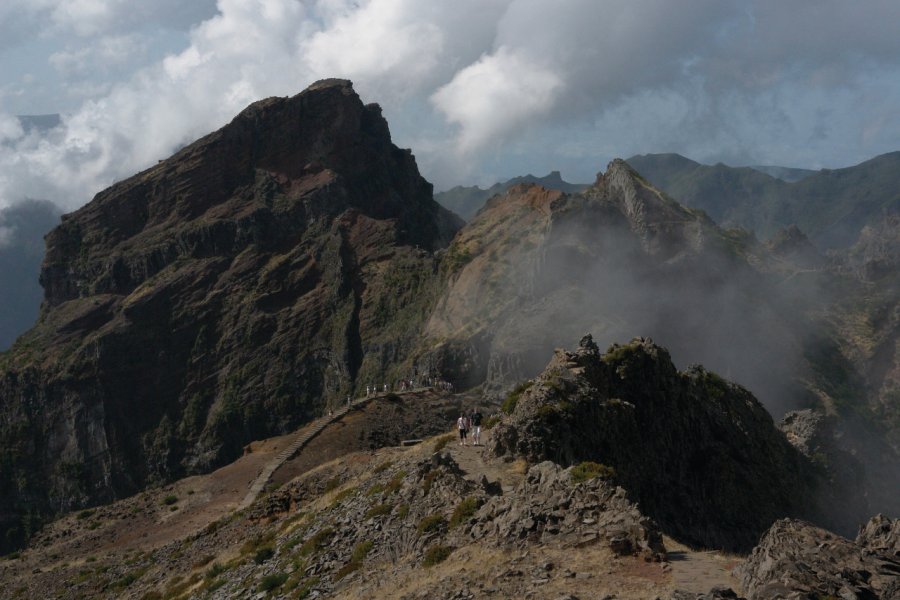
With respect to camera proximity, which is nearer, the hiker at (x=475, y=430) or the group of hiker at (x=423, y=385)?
the hiker at (x=475, y=430)

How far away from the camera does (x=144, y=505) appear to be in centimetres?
7019

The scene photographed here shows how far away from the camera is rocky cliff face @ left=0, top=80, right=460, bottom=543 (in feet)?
416

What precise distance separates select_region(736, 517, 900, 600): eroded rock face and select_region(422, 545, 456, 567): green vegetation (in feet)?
26.1

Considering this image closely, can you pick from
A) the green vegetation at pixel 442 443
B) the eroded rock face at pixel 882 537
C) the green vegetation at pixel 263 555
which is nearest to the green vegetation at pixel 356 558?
the green vegetation at pixel 263 555

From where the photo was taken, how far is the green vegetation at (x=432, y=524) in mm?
26500

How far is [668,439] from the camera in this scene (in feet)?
157

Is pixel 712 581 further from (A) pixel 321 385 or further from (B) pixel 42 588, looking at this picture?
(A) pixel 321 385

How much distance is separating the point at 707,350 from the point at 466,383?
28462mm

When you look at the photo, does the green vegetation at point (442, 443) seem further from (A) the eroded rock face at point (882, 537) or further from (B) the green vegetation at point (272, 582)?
(A) the eroded rock face at point (882, 537)

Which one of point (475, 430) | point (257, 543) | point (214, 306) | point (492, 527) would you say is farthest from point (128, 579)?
point (214, 306)

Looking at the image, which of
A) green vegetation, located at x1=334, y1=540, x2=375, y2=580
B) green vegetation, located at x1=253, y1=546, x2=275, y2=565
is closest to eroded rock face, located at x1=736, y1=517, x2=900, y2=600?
green vegetation, located at x1=334, y1=540, x2=375, y2=580

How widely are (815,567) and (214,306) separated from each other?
421 feet

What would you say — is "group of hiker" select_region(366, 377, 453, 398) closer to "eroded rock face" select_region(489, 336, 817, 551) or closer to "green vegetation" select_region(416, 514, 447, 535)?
"eroded rock face" select_region(489, 336, 817, 551)

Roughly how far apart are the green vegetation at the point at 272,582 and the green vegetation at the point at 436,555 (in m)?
8.39
